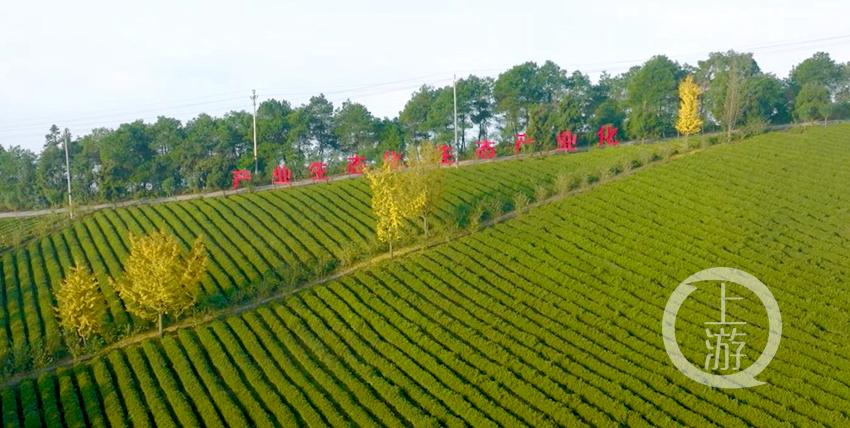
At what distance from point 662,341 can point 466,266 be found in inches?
398

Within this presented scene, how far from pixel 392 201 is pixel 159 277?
1158cm

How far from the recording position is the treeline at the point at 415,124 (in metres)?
61.6

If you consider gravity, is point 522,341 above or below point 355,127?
below

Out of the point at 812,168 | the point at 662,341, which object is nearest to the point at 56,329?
the point at 662,341

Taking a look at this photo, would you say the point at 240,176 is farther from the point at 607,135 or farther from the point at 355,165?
the point at 607,135

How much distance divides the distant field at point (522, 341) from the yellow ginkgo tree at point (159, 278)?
1404mm

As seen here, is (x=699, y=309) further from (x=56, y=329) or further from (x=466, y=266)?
(x=56, y=329)

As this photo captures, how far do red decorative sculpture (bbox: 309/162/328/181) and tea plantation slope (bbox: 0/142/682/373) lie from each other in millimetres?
4349

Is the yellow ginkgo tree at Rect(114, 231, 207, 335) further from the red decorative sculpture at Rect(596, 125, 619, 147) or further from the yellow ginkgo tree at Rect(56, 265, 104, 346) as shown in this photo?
the red decorative sculpture at Rect(596, 125, 619, 147)

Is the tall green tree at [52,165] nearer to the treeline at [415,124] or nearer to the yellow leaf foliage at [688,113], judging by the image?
the treeline at [415,124]

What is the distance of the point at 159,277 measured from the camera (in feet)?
101

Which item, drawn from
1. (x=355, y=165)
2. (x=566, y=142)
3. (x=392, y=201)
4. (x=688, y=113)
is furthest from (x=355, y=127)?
(x=392, y=201)

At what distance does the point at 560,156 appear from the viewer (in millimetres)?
56156

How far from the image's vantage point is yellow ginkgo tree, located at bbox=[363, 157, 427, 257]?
38.0 m
